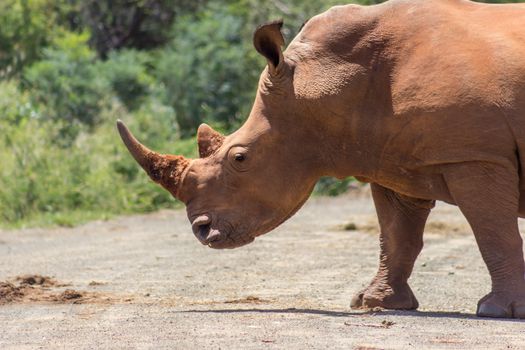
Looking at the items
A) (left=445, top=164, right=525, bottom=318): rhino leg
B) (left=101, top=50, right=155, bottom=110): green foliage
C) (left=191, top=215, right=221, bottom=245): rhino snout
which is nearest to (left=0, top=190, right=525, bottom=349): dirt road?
(left=445, top=164, right=525, bottom=318): rhino leg

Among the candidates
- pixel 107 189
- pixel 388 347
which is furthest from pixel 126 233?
pixel 388 347

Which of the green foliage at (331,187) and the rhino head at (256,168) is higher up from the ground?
the rhino head at (256,168)

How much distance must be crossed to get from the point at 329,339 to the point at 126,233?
10.1m

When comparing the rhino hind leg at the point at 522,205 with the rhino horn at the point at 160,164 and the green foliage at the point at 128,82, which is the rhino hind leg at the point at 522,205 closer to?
the rhino horn at the point at 160,164

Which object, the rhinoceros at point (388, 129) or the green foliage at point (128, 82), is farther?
the green foliage at point (128, 82)

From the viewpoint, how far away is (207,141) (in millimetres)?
9430

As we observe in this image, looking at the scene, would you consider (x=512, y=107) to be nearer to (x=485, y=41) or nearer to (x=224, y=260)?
(x=485, y=41)

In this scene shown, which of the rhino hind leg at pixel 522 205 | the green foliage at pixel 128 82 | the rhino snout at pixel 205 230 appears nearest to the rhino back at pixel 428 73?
the rhino hind leg at pixel 522 205

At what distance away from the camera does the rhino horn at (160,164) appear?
30.5 ft

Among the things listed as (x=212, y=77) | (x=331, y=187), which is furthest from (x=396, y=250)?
(x=212, y=77)

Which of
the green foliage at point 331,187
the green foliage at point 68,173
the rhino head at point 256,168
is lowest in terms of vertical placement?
the green foliage at point 331,187

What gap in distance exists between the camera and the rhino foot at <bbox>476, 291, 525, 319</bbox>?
28.5 ft

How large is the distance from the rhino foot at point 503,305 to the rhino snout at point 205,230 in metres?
1.94

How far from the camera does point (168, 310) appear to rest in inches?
362
